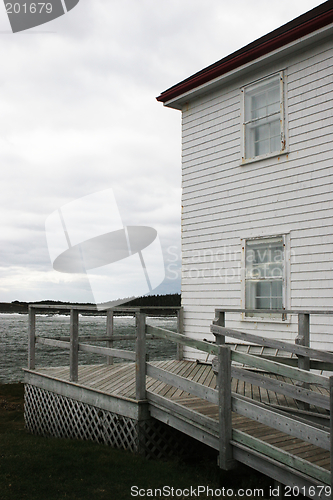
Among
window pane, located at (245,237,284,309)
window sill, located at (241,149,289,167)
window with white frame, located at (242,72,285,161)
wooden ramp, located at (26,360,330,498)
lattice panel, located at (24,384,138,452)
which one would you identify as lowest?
lattice panel, located at (24,384,138,452)

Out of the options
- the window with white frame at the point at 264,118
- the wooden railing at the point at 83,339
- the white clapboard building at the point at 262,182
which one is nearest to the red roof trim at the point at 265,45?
the white clapboard building at the point at 262,182

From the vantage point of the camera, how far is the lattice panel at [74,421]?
18.7 ft

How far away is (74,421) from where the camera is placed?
21.7 ft

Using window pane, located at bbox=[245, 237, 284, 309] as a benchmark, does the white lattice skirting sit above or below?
below

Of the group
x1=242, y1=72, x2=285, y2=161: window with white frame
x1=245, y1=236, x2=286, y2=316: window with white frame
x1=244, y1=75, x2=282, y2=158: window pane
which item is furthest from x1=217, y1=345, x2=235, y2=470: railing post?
x1=244, y1=75, x2=282, y2=158: window pane

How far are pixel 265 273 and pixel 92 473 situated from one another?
498 cm

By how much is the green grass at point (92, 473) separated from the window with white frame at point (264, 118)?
5.79 meters

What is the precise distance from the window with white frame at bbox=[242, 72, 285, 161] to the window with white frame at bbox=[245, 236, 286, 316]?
1.79 m

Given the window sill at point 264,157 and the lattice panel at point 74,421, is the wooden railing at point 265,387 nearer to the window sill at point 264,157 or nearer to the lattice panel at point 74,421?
the lattice panel at point 74,421

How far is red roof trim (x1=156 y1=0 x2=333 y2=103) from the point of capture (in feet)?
24.4

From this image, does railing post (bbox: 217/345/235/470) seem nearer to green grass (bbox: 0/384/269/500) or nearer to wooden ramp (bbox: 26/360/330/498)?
wooden ramp (bbox: 26/360/330/498)

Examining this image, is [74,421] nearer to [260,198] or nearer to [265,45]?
[260,198]

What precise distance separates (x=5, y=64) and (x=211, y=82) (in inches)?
409

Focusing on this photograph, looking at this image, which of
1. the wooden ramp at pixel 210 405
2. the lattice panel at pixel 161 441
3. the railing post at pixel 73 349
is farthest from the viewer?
the railing post at pixel 73 349
